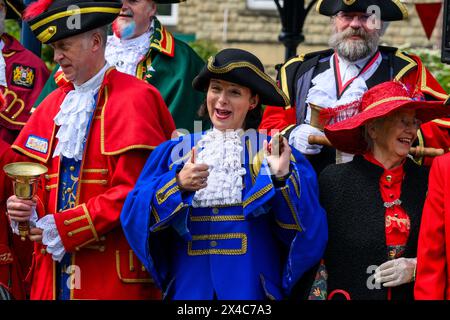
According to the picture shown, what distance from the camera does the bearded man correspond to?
263 inches

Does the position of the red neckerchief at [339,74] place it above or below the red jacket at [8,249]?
above

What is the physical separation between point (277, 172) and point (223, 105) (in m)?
0.49

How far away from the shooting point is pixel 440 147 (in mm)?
6539

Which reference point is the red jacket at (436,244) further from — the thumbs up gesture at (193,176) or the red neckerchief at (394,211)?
the thumbs up gesture at (193,176)

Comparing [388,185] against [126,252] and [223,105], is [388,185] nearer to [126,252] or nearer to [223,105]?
[223,105]

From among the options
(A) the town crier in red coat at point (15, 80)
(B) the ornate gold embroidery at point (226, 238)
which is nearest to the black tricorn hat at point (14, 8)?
(A) the town crier in red coat at point (15, 80)

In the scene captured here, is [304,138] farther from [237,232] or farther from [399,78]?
[237,232]

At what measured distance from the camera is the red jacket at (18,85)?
7070mm

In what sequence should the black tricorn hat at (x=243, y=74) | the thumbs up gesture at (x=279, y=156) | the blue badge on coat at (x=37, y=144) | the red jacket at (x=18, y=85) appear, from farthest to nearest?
the red jacket at (x=18, y=85) → the blue badge on coat at (x=37, y=144) → the black tricorn hat at (x=243, y=74) → the thumbs up gesture at (x=279, y=156)

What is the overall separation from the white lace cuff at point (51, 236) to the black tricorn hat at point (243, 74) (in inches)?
41.0

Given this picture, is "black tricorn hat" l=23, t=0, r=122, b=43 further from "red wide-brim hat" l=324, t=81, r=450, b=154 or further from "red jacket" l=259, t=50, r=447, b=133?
"red wide-brim hat" l=324, t=81, r=450, b=154

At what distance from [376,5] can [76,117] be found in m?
1.88

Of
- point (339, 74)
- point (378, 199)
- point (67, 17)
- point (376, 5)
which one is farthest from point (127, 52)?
point (378, 199)
